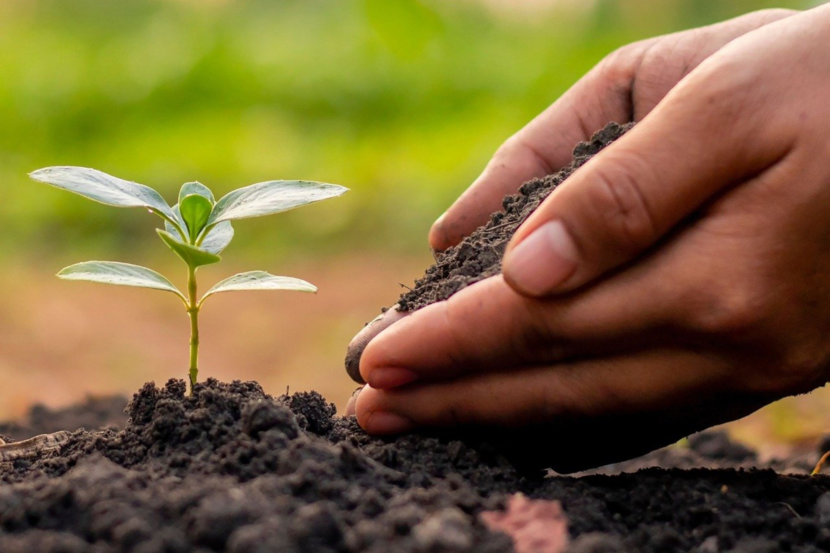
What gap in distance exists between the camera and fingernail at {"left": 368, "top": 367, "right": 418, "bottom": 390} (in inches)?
45.3

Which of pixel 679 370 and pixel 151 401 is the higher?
pixel 151 401

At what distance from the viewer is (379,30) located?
5.59 meters

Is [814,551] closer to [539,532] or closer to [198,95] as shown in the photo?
[539,532]

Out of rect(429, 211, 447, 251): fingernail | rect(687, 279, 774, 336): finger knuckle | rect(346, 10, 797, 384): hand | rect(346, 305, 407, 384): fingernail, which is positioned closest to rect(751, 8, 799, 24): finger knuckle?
rect(346, 10, 797, 384): hand

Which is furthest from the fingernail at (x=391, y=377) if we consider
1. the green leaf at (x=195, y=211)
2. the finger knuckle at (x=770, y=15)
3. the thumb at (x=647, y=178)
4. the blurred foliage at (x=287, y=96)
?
the blurred foliage at (x=287, y=96)

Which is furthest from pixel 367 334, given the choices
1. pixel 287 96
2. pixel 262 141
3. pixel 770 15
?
pixel 287 96

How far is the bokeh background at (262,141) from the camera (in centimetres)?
304

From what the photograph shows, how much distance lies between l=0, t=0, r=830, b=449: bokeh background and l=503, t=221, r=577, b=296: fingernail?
4.78 ft

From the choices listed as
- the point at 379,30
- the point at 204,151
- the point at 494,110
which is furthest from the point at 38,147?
the point at 494,110

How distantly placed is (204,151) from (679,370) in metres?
3.82

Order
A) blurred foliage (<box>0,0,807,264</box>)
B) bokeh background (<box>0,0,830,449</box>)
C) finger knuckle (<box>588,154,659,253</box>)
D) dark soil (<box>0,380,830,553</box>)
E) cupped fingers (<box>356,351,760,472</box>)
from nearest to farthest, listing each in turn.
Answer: dark soil (<box>0,380,830,553</box>) < finger knuckle (<box>588,154,659,253</box>) < cupped fingers (<box>356,351,760,472</box>) < bokeh background (<box>0,0,830,449</box>) < blurred foliage (<box>0,0,807,264</box>)

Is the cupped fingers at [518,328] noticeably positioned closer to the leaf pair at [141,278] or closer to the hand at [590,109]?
the leaf pair at [141,278]

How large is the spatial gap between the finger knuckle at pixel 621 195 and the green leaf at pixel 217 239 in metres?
0.57

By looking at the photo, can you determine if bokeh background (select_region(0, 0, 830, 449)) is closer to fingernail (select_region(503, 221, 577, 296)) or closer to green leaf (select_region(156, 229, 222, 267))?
green leaf (select_region(156, 229, 222, 267))
